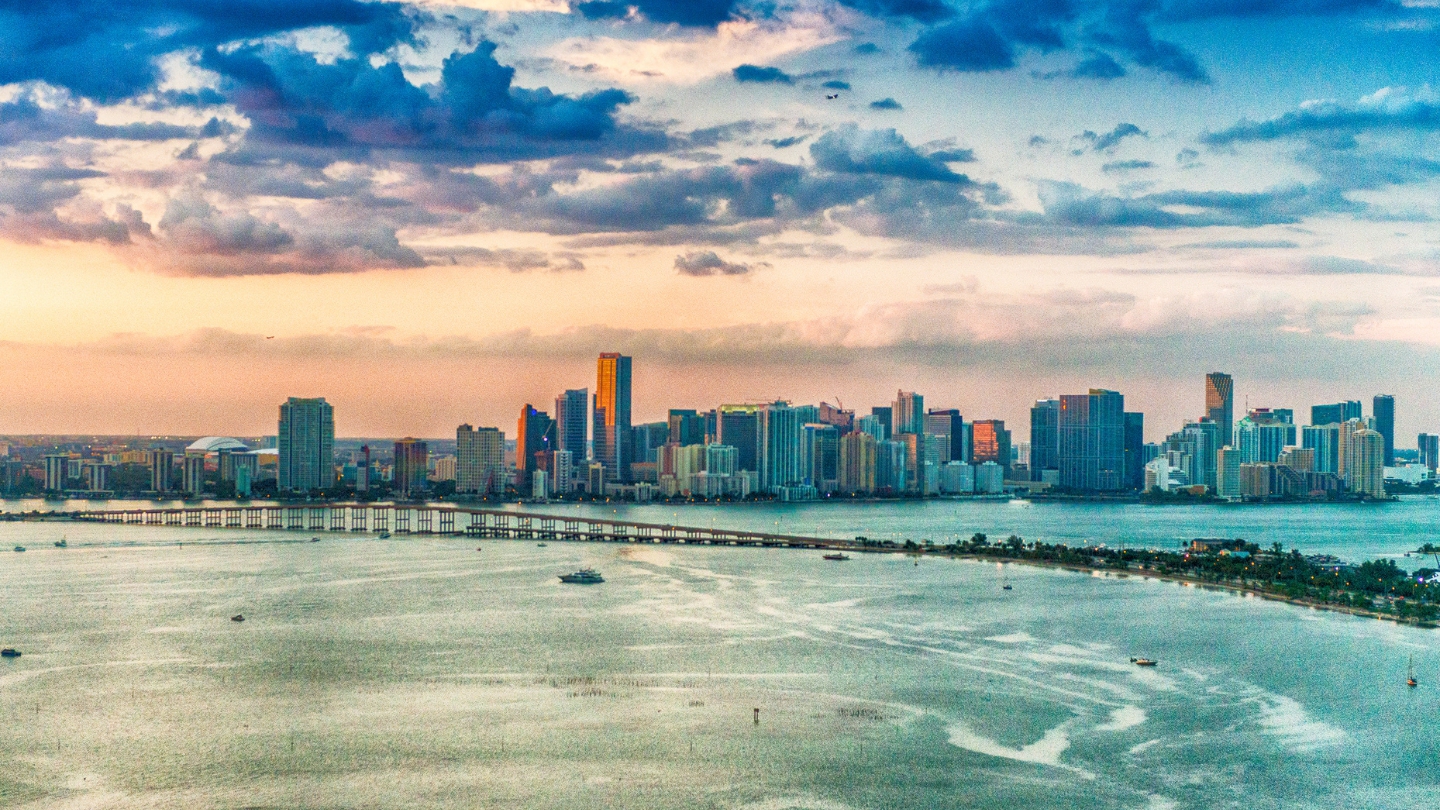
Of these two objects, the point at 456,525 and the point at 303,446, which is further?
the point at 303,446

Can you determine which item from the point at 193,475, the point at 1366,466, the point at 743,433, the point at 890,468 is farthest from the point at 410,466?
the point at 1366,466

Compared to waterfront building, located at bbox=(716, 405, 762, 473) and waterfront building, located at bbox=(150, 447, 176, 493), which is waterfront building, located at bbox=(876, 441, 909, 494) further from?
waterfront building, located at bbox=(150, 447, 176, 493)

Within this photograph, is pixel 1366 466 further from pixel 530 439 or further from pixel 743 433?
pixel 530 439

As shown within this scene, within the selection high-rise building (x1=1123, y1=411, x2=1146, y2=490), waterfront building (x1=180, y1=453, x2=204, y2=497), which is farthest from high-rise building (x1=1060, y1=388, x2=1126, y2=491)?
waterfront building (x1=180, y1=453, x2=204, y2=497)

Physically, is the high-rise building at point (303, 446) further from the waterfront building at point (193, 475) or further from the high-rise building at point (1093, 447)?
the high-rise building at point (1093, 447)

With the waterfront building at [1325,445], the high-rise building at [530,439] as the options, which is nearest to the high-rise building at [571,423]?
the high-rise building at [530,439]

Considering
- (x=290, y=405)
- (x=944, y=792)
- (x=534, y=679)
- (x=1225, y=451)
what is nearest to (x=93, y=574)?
(x=534, y=679)

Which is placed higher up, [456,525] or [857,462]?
[857,462]
